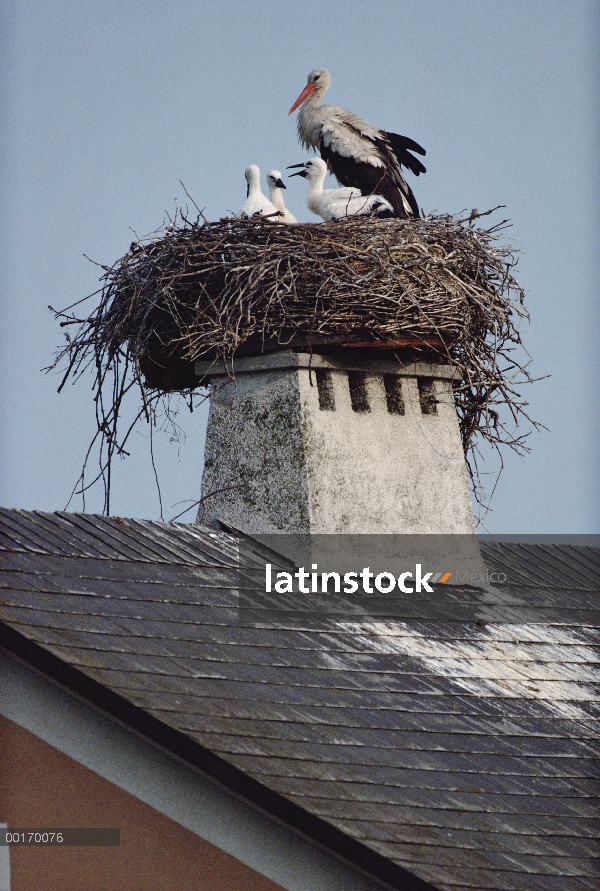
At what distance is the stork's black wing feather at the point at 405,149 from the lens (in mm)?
9664

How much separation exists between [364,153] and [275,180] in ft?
2.33

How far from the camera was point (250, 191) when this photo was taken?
9.27 metres

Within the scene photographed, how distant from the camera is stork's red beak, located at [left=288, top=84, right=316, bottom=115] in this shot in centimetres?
1030

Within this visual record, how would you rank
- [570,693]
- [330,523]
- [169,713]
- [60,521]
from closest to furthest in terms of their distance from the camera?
1. [169,713]
2. [60,521]
3. [570,693]
4. [330,523]

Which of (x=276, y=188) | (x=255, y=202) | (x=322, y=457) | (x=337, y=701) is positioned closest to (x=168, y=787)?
(x=337, y=701)

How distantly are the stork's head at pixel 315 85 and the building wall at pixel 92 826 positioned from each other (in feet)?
23.0

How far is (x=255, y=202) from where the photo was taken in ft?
29.1

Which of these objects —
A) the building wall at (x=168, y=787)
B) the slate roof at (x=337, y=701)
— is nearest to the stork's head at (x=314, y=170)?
the slate roof at (x=337, y=701)

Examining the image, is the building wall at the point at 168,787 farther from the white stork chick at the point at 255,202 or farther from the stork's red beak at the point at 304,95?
the stork's red beak at the point at 304,95

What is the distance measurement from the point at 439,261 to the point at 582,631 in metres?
2.48

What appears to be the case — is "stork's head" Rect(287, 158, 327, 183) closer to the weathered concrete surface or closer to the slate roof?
the weathered concrete surface

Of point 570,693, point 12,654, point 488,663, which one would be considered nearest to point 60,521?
point 12,654

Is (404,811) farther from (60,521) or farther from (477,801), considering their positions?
(60,521)

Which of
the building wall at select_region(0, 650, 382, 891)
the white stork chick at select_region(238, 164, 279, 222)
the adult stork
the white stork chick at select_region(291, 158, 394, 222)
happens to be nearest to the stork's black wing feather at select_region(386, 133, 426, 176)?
the adult stork
